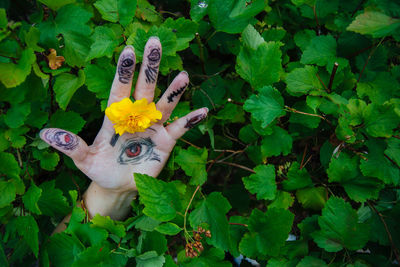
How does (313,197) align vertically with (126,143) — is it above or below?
below

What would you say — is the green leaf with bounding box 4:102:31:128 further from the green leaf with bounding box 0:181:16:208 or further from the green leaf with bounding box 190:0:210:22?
the green leaf with bounding box 190:0:210:22

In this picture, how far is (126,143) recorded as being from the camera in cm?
119

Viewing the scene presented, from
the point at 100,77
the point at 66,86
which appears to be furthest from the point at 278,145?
the point at 66,86

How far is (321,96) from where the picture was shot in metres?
1.21

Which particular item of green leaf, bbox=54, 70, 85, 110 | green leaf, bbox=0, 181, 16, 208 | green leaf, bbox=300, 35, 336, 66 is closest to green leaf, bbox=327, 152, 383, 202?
green leaf, bbox=300, 35, 336, 66

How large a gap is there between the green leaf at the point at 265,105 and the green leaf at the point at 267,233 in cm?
34

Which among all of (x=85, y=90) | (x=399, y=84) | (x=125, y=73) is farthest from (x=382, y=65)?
(x=85, y=90)

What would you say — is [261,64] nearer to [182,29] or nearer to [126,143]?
[182,29]

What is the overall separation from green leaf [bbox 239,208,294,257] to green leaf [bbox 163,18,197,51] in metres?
0.68

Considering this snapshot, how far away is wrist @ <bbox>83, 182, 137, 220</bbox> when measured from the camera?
1.27m

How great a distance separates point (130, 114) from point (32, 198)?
0.58 m

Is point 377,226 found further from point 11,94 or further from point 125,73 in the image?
point 11,94

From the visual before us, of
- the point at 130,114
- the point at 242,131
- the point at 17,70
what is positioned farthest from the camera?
the point at 242,131

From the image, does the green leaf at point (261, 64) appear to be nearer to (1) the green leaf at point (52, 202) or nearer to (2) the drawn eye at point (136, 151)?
(2) the drawn eye at point (136, 151)
